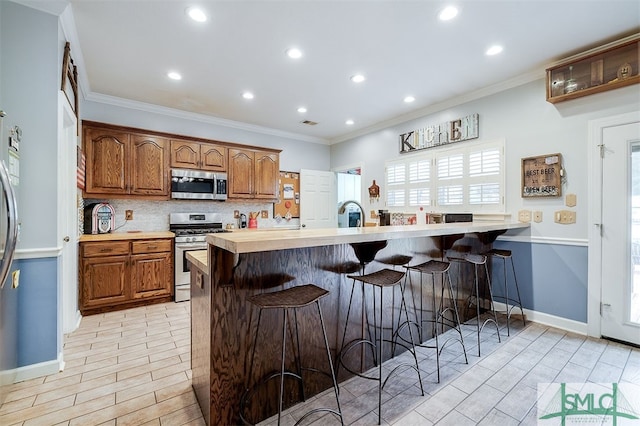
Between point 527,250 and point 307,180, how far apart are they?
3895 mm

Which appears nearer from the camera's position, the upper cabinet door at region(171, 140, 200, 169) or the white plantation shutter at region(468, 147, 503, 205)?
the white plantation shutter at region(468, 147, 503, 205)

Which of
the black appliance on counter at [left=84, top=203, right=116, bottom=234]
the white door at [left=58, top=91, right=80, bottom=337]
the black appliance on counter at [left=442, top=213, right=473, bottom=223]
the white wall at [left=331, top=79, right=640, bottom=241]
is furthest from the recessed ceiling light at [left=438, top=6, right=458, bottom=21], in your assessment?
the black appliance on counter at [left=84, top=203, right=116, bottom=234]

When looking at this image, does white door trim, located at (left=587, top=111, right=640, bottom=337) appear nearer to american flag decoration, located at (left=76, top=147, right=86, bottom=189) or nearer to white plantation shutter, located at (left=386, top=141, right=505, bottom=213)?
white plantation shutter, located at (left=386, top=141, right=505, bottom=213)

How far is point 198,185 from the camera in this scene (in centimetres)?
443

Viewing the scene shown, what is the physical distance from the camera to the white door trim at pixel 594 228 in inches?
109

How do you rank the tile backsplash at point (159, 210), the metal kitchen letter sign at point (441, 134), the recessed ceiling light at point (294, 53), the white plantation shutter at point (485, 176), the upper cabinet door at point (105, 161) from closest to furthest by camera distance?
1. the recessed ceiling light at point (294, 53)
2. the white plantation shutter at point (485, 176)
3. the upper cabinet door at point (105, 161)
4. the metal kitchen letter sign at point (441, 134)
5. the tile backsplash at point (159, 210)

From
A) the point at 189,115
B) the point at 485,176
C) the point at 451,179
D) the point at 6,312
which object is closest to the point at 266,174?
the point at 189,115

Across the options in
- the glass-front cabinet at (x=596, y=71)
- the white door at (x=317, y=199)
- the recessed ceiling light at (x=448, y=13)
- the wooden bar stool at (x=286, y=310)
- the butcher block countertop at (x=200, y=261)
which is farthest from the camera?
the white door at (x=317, y=199)

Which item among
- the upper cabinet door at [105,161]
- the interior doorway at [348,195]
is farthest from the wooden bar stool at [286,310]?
the interior doorway at [348,195]

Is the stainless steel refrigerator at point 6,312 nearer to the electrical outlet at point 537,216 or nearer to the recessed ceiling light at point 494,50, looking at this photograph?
the recessed ceiling light at point 494,50

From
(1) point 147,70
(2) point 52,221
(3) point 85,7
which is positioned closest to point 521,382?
(2) point 52,221

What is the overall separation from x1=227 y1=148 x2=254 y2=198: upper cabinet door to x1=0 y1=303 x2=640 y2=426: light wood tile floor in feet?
8.18

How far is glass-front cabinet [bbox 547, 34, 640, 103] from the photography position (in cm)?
253

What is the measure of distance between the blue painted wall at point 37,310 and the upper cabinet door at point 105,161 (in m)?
1.89
